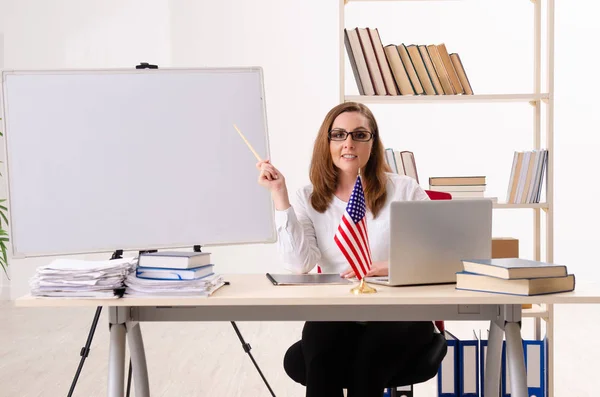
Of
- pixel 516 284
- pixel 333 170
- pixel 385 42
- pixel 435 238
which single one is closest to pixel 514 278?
pixel 516 284

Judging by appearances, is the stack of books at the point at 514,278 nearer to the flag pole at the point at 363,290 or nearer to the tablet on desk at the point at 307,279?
the flag pole at the point at 363,290

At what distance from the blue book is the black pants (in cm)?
45

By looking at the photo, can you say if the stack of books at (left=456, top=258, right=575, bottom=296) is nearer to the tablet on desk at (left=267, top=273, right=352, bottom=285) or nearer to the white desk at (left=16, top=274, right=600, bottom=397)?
the white desk at (left=16, top=274, right=600, bottom=397)

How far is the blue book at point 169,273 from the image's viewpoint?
71.3 inches

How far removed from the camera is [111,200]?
7.20 feet

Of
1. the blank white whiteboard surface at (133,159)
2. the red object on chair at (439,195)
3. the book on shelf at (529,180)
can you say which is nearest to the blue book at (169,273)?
the blank white whiteboard surface at (133,159)

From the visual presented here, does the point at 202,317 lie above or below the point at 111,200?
below

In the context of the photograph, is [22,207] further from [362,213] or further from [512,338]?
[512,338]

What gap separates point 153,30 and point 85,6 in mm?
650

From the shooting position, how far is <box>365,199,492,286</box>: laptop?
74.2 inches

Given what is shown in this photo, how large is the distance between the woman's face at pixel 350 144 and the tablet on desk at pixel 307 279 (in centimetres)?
42

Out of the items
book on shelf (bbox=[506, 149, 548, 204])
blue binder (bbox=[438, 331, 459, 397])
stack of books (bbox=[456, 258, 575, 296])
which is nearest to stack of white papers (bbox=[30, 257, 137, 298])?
stack of books (bbox=[456, 258, 575, 296])
